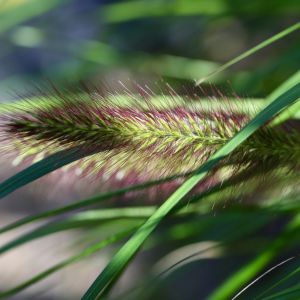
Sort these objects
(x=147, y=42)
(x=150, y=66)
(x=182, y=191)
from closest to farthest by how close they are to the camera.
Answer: (x=182, y=191), (x=150, y=66), (x=147, y=42)

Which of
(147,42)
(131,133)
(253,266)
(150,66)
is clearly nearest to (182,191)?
(131,133)

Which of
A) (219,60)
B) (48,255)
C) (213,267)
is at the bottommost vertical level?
(213,267)

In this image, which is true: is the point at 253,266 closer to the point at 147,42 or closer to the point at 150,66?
the point at 150,66

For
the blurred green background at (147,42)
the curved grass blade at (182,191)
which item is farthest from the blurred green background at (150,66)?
the curved grass blade at (182,191)

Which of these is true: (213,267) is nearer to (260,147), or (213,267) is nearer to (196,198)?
(196,198)

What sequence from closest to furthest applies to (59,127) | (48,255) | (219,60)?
1. (59,127)
2. (48,255)
3. (219,60)

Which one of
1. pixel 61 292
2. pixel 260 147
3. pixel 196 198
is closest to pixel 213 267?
pixel 61 292
